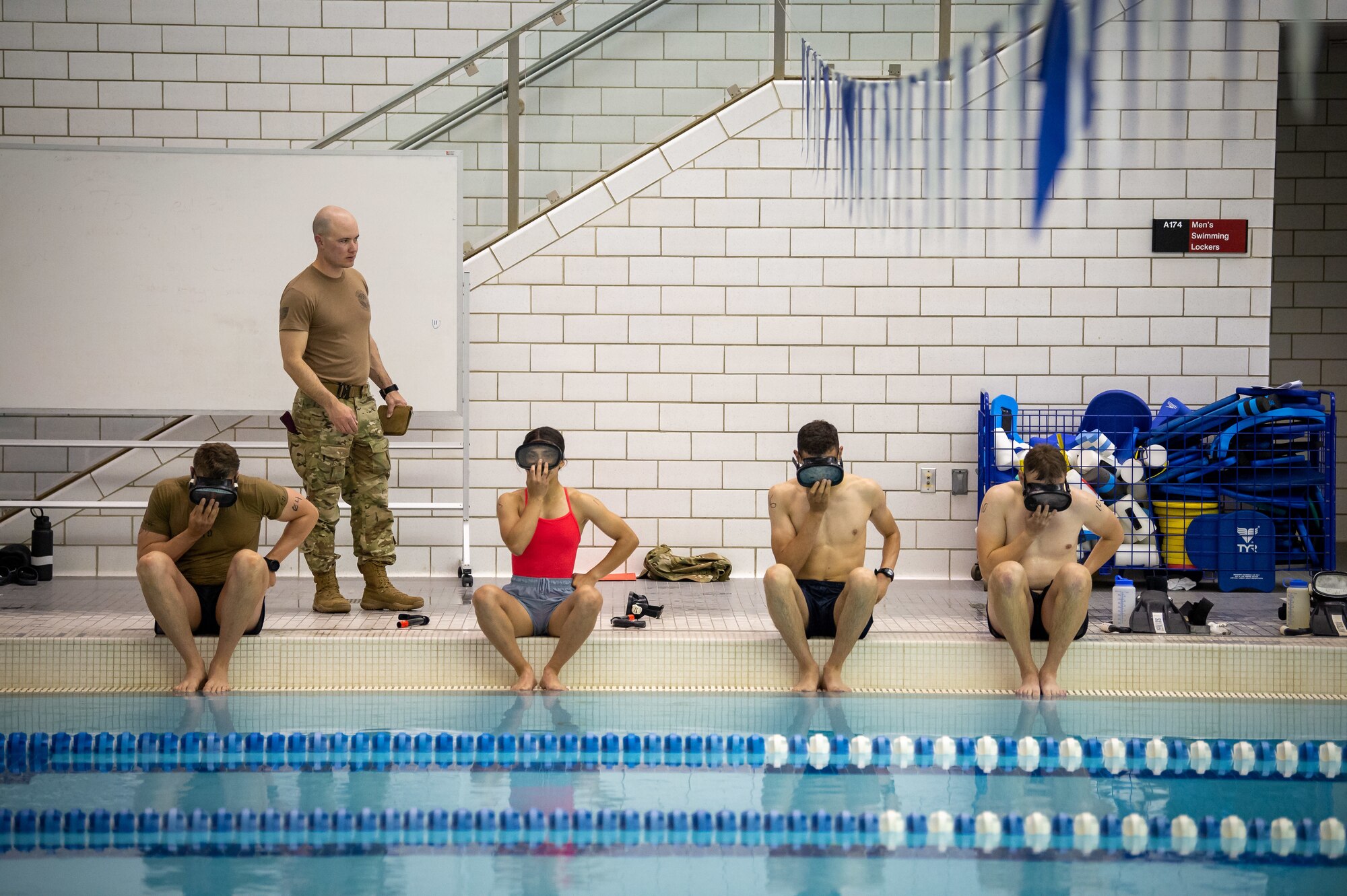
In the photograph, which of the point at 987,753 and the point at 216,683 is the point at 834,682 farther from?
the point at 216,683

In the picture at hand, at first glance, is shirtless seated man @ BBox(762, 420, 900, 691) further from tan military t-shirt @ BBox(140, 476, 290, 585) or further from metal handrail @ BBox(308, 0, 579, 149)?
metal handrail @ BBox(308, 0, 579, 149)

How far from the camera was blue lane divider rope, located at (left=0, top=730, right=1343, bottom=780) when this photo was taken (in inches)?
156

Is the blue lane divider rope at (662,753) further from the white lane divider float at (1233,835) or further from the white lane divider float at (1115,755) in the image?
the white lane divider float at (1233,835)

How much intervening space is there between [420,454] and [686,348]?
1.71 metres

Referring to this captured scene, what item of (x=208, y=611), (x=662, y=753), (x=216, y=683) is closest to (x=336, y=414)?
(x=208, y=611)

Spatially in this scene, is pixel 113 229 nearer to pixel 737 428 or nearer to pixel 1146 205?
pixel 737 428

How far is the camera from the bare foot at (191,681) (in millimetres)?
4766

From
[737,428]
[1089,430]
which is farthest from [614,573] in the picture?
[1089,430]

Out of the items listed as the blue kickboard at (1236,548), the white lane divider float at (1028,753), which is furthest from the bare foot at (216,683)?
the blue kickboard at (1236,548)

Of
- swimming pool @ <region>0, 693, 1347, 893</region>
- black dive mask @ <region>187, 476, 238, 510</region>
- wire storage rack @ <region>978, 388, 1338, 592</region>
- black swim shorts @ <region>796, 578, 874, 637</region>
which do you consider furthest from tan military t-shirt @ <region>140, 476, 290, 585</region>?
wire storage rack @ <region>978, 388, 1338, 592</region>

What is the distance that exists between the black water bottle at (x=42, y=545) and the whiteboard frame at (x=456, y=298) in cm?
15

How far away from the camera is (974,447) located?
7.19 m

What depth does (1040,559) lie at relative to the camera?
4961 millimetres

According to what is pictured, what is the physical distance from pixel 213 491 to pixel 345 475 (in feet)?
3.60
